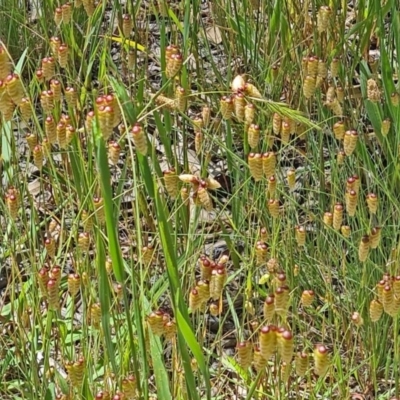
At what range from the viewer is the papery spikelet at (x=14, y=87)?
0.87 metres

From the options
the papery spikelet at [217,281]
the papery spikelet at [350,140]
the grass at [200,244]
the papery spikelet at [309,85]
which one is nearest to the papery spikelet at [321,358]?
the grass at [200,244]

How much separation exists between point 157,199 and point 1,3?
133 cm

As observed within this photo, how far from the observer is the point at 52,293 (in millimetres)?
935

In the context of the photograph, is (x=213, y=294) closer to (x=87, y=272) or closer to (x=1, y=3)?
(x=87, y=272)

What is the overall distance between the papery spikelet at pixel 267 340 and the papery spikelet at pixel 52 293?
274 millimetres

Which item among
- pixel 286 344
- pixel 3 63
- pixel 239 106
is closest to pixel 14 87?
pixel 3 63

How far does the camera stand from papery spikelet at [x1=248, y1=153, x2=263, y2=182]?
0.99 meters

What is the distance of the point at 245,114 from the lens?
1.00 m

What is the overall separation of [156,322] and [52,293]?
5.2 inches

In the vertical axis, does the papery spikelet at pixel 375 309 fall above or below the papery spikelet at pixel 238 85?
below

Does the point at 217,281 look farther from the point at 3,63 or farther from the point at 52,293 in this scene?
the point at 3,63

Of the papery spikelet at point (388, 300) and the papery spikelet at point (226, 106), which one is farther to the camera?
the papery spikelet at point (226, 106)

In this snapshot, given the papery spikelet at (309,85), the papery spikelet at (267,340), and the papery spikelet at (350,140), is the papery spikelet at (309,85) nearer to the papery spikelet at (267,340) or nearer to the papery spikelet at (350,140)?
the papery spikelet at (350,140)

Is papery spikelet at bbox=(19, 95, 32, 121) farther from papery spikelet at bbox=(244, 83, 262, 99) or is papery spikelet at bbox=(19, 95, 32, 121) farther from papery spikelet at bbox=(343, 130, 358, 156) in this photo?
papery spikelet at bbox=(343, 130, 358, 156)
